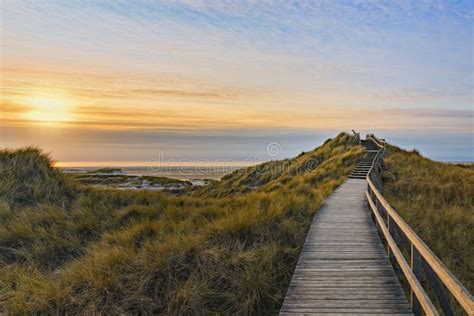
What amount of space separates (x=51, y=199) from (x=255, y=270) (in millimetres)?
8702

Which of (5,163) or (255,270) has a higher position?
(5,163)

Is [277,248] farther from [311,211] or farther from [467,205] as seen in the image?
[467,205]

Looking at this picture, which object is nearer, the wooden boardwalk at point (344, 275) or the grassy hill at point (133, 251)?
the wooden boardwalk at point (344, 275)

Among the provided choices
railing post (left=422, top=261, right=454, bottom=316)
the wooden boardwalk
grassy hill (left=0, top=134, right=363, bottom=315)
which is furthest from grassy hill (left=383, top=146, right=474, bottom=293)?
railing post (left=422, top=261, right=454, bottom=316)

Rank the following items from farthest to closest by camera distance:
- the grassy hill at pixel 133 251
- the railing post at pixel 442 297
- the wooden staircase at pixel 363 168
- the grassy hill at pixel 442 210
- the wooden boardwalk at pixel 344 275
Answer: the wooden staircase at pixel 363 168, the grassy hill at pixel 442 210, the grassy hill at pixel 133 251, the wooden boardwalk at pixel 344 275, the railing post at pixel 442 297

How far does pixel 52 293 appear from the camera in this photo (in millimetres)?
5500

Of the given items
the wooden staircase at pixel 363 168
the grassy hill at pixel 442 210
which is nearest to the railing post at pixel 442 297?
the grassy hill at pixel 442 210

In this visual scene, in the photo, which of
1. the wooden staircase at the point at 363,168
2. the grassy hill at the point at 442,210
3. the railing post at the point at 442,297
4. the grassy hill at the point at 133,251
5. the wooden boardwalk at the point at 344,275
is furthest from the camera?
the wooden staircase at the point at 363,168

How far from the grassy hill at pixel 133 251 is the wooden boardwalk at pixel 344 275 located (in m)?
0.60

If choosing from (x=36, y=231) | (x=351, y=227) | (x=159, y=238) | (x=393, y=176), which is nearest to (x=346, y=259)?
(x=351, y=227)

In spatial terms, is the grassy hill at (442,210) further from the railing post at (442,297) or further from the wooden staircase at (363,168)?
the railing post at (442,297)

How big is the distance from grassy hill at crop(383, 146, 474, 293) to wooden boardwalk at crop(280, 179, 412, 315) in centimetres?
229

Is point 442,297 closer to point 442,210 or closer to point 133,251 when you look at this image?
point 133,251

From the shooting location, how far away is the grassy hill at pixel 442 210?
29.2ft
